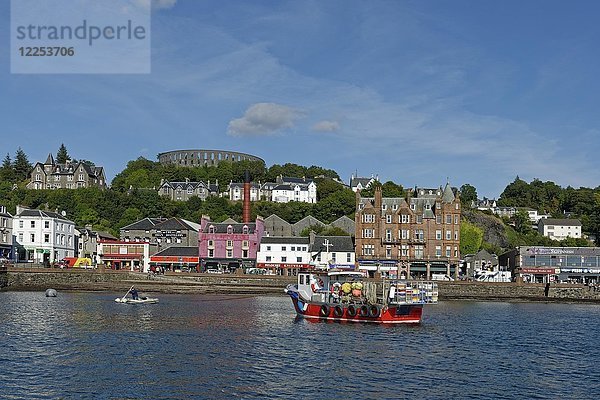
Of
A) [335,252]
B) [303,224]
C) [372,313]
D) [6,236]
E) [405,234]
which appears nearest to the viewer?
[372,313]

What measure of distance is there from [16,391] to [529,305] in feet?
240

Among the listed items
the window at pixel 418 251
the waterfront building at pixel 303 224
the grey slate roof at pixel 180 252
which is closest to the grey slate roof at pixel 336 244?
the window at pixel 418 251

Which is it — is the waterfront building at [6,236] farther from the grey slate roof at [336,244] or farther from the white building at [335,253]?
the white building at [335,253]

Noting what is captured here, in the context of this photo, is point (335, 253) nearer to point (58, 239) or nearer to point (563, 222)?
point (58, 239)

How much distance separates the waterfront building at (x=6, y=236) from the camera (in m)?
108

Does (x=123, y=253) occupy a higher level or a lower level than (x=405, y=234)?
lower

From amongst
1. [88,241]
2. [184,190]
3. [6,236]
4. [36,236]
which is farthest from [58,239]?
[184,190]

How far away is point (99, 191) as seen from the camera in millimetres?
163750

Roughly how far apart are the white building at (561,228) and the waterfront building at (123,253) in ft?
355

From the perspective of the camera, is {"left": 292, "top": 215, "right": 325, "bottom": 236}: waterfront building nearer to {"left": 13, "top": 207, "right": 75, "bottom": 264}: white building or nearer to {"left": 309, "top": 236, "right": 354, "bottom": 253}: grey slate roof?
{"left": 309, "top": 236, "right": 354, "bottom": 253}: grey slate roof

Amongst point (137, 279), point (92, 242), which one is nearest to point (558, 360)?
point (137, 279)

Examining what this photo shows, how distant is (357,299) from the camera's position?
2365 inches

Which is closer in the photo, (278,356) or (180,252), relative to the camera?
(278,356)

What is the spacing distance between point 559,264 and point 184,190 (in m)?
103
